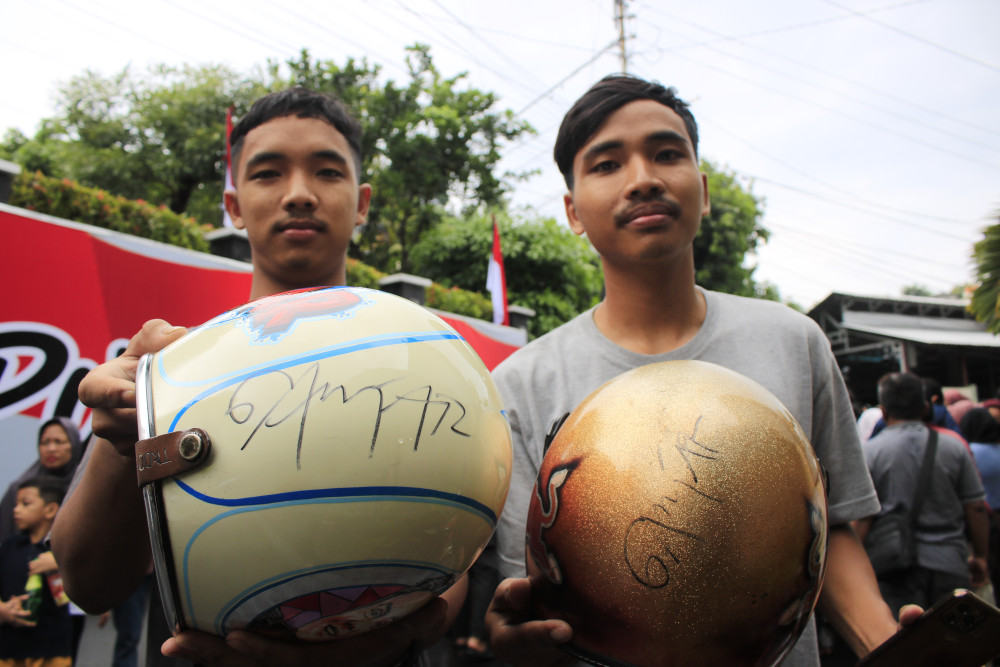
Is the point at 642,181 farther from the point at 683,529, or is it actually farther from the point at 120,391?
the point at 120,391

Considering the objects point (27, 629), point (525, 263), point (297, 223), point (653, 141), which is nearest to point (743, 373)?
point (653, 141)

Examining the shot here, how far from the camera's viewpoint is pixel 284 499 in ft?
3.13

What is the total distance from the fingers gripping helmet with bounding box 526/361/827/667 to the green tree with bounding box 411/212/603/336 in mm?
14511

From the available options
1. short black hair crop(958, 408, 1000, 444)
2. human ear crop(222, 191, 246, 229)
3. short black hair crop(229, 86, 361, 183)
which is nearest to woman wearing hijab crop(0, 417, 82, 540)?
human ear crop(222, 191, 246, 229)

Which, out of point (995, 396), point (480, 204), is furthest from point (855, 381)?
point (480, 204)

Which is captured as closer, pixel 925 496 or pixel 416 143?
pixel 925 496

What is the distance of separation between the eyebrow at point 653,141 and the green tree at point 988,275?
644 cm

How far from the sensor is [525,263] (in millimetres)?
16609

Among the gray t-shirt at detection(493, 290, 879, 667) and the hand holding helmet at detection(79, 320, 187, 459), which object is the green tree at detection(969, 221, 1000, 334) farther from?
the hand holding helmet at detection(79, 320, 187, 459)

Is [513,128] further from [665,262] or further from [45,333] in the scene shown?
[665,262]

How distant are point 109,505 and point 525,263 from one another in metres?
15.6

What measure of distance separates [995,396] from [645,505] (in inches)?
808

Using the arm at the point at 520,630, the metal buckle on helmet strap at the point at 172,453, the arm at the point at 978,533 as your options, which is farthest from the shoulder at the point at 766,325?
the arm at the point at 978,533

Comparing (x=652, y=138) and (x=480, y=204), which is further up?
(x=480, y=204)
